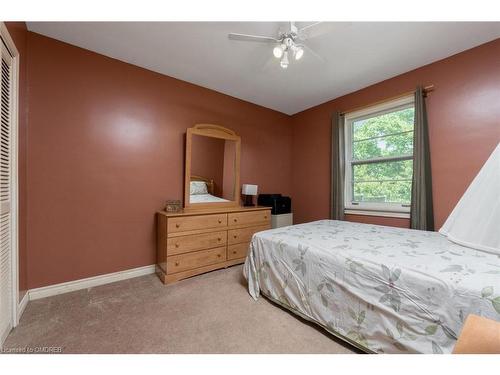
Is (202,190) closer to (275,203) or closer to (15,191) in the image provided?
(275,203)

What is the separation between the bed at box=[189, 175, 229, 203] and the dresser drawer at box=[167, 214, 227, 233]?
438mm

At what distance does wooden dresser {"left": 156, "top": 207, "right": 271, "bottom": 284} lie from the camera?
228 centimetres

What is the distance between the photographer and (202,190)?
115 inches

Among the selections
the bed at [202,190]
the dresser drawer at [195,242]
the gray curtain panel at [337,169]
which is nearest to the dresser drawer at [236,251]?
the dresser drawer at [195,242]

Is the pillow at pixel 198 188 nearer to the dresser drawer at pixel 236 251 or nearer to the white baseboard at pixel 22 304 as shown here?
the dresser drawer at pixel 236 251

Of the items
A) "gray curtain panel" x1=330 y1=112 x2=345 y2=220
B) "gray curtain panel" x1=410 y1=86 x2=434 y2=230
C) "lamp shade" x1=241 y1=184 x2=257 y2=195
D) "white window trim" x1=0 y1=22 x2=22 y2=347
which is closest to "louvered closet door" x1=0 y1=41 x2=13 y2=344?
"white window trim" x1=0 y1=22 x2=22 y2=347

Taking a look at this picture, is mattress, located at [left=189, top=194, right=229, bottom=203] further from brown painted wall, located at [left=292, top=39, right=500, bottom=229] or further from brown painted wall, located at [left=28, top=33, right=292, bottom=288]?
brown painted wall, located at [left=292, top=39, right=500, bottom=229]

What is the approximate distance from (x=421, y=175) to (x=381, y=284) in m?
1.76

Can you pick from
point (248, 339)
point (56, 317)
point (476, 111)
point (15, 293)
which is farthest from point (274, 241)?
point (476, 111)

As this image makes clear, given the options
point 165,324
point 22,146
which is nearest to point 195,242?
point 165,324

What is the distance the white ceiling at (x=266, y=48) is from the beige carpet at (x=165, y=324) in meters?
2.33

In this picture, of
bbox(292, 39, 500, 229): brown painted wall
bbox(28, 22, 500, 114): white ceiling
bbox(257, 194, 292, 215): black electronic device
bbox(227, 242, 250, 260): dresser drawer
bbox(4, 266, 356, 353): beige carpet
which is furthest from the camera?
bbox(257, 194, 292, 215): black electronic device

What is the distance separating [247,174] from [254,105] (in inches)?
48.6

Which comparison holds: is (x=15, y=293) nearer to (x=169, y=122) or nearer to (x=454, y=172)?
(x=169, y=122)
